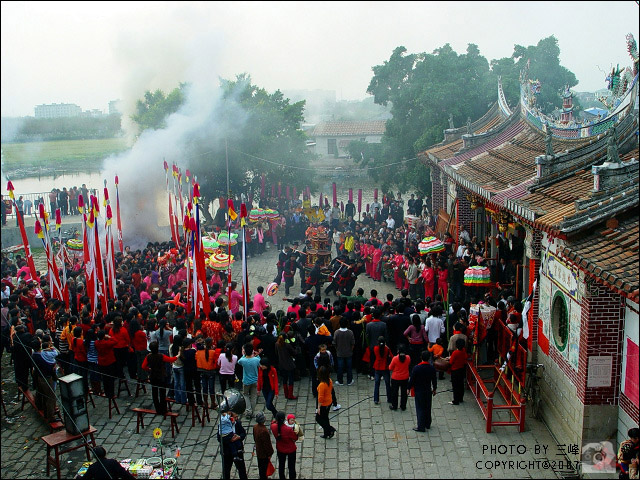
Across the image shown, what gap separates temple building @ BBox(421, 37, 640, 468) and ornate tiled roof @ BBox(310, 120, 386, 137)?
37.8m

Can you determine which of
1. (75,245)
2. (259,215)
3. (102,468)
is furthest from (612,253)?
(259,215)

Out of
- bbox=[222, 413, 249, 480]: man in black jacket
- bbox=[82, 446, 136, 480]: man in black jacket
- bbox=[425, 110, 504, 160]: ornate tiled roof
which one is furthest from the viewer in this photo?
bbox=[425, 110, 504, 160]: ornate tiled roof

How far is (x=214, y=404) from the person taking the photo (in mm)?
11711

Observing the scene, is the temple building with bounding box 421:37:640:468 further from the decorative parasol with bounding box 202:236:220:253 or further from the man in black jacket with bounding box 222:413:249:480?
the decorative parasol with bounding box 202:236:220:253

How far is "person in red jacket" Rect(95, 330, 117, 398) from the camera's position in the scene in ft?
38.5

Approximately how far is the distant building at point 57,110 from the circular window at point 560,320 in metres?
34.9

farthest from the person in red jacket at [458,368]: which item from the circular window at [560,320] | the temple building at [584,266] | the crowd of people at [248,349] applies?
the circular window at [560,320]

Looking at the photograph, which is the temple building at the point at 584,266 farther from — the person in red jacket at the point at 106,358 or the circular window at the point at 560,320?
the person in red jacket at the point at 106,358

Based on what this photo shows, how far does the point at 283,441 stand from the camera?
29.1 ft

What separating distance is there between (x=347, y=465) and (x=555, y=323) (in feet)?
12.9

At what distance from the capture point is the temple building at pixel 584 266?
28.5 feet

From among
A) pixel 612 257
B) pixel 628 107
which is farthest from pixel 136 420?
pixel 628 107

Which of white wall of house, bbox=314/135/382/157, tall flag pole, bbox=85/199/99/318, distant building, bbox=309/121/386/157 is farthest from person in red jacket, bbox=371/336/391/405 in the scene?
white wall of house, bbox=314/135/382/157

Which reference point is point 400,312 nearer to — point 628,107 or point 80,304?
point 628,107
